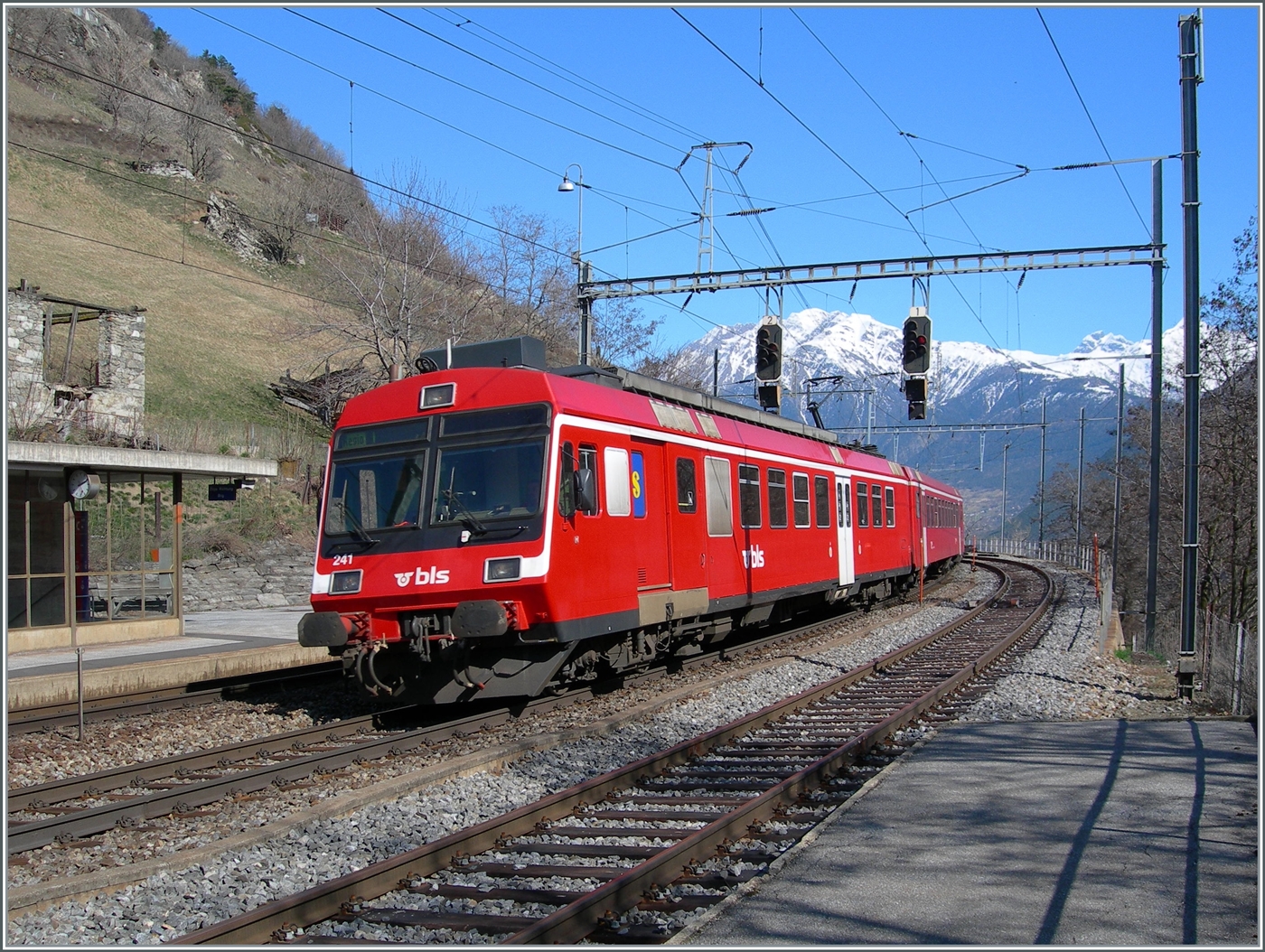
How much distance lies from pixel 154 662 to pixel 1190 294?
47.4ft

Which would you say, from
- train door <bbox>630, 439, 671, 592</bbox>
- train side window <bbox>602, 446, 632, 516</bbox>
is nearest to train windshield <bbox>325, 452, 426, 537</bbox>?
train side window <bbox>602, 446, 632, 516</bbox>

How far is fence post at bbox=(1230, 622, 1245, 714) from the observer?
41.0 ft

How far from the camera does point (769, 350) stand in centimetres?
2012

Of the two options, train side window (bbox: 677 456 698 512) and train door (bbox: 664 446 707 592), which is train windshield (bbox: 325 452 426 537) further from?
train side window (bbox: 677 456 698 512)

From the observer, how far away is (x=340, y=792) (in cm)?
796

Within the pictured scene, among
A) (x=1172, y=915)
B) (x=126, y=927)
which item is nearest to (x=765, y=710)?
(x=1172, y=915)

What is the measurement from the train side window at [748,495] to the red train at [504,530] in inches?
62.4

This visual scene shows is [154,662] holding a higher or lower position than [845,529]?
lower

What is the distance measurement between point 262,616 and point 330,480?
14.0 meters

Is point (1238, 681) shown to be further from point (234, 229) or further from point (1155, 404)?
point (234, 229)

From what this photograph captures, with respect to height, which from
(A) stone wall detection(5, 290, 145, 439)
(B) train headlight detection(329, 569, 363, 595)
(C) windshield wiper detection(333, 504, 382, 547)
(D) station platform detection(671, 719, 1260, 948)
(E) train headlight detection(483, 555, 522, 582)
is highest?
(A) stone wall detection(5, 290, 145, 439)

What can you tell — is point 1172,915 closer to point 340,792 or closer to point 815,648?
point 340,792

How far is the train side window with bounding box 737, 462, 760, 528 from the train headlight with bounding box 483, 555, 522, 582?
535cm

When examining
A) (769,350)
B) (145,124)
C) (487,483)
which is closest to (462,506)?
(487,483)
